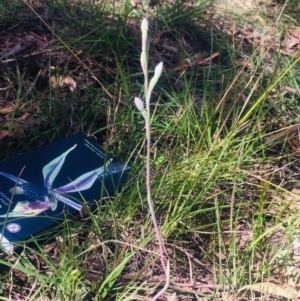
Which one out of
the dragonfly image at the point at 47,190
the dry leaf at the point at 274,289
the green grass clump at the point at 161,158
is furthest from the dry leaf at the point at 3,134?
the dry leaf at the point at 274,289

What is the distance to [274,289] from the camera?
4.47 feet

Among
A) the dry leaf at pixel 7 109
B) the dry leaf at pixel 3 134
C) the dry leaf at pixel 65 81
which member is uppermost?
the dry leaf at pixel 65 81

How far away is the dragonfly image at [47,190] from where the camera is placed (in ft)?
4.75

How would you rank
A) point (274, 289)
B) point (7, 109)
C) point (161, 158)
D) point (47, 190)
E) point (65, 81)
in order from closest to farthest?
point (274, 289)
point (47, 190)
point (161, 158)
point (7, 109)
point (65, 81)

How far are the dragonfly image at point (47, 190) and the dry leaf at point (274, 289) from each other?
0.44m

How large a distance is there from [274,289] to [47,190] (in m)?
0.61

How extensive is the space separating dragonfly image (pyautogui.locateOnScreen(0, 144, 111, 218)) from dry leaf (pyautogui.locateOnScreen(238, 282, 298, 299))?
0.44 metres

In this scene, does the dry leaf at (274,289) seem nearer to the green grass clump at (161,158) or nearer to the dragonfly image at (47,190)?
the green grass clump at (161,158)

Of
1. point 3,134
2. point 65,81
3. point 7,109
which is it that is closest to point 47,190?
point 3,134

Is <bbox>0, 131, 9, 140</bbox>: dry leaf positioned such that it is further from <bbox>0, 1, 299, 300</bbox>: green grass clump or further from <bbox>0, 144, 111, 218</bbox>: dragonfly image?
<bbox>0, 144, 111, 218</bbox>: dragonfly image

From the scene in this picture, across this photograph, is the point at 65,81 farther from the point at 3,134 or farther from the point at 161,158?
the point at 161,158

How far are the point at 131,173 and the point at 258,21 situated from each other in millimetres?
1188

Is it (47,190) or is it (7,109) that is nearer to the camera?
(47,190)

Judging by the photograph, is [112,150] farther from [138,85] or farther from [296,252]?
[296,252]
